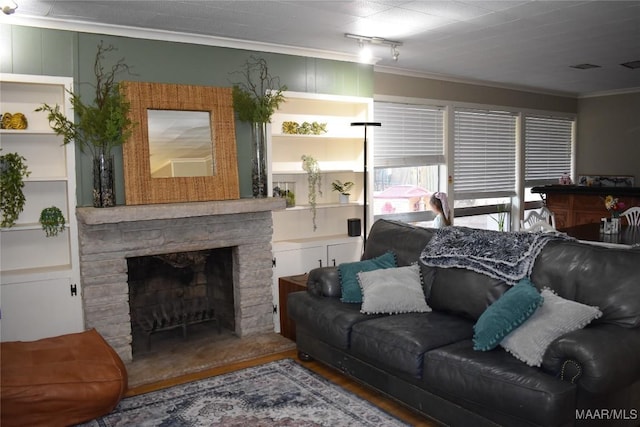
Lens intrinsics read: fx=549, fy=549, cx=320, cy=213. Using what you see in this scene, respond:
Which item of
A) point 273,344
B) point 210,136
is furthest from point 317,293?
point 210,136

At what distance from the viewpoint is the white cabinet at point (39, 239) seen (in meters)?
3.80

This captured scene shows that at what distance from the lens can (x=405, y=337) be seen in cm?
313

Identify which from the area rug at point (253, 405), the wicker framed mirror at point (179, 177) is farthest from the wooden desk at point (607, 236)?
the wicker framed mirror at point (179, 177)

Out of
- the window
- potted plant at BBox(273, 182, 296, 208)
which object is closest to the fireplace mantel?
potted plant at BBox(273, 182, 296, 208)

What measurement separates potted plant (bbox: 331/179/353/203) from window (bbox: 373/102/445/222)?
1.87ft

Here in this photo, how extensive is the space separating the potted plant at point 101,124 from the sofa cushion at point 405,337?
2.06 metres

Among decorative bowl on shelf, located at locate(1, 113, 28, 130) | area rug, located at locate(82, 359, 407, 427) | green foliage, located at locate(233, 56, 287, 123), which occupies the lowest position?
area rug, located at locate(82, 359, 407, 427)

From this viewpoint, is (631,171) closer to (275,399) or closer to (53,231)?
(275,399)

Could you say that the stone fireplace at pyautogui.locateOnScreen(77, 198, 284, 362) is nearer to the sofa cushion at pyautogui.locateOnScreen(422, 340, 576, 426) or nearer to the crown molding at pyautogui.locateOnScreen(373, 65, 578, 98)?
the sofa cushion at pyautogui.locateOnScreen(422, 340, 576, 426)

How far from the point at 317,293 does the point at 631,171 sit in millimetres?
6048

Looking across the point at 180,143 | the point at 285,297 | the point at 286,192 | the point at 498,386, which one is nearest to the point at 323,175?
the point at 286,192

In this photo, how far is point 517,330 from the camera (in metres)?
2.84

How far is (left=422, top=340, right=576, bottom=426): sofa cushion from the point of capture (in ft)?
7.93

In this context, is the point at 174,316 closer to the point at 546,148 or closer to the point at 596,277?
the point at 596,277
